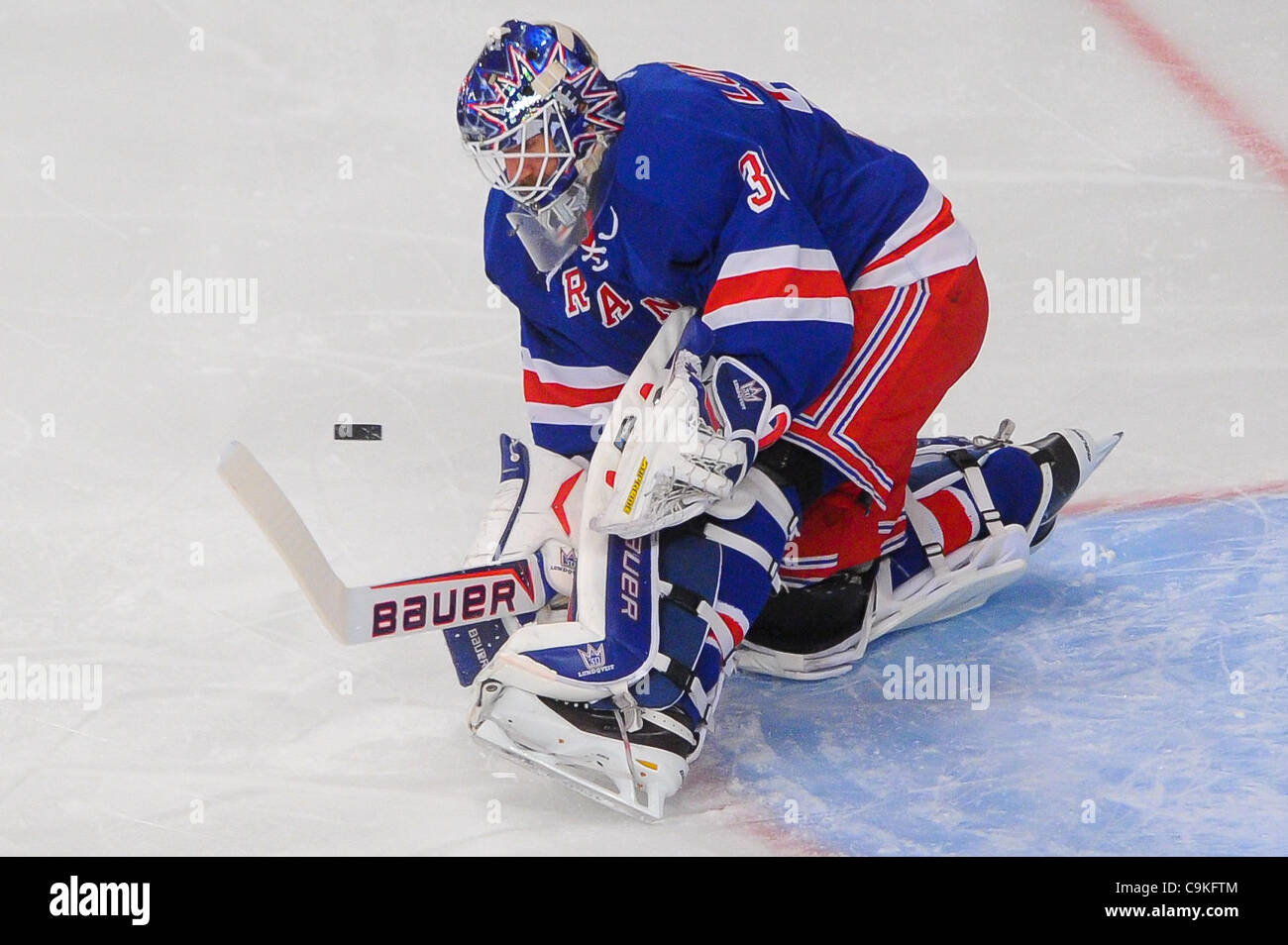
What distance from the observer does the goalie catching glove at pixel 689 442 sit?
2486 mm

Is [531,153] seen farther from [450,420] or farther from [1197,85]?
[1197,85]

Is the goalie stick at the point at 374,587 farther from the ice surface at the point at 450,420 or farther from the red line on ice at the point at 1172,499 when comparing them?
the red line on ice at the point at 1172,499

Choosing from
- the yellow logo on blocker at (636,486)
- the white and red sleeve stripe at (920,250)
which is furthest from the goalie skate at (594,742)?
the white and red sleeve stripe at (920,250)

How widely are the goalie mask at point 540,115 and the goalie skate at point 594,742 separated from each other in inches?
29.4

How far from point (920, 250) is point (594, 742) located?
981 millimetres

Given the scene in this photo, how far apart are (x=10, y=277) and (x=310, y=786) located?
8.36ft

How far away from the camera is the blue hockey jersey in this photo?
2.54m

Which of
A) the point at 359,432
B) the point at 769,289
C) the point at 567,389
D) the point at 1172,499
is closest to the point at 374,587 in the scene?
the point at 567,389

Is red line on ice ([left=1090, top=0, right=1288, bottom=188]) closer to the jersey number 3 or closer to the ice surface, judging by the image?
the ice surface

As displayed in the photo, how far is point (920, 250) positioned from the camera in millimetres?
2865

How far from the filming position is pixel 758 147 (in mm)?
2594

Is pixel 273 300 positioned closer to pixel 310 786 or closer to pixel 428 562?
pixel 428 562

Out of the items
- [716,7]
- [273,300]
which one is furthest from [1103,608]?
[716,7]

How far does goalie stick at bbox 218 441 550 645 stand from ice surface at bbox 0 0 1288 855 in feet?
0.80
